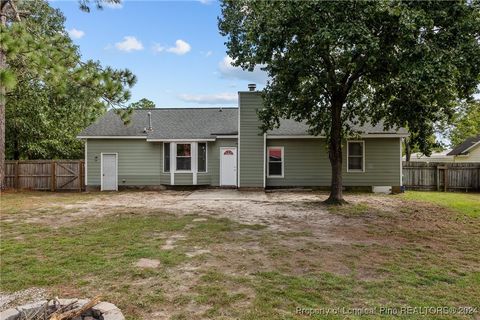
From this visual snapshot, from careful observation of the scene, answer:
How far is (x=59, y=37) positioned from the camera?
513 centimetres

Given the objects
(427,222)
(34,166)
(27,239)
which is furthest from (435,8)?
(34,166)

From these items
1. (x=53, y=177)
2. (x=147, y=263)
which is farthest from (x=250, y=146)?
(x=147, y=263)

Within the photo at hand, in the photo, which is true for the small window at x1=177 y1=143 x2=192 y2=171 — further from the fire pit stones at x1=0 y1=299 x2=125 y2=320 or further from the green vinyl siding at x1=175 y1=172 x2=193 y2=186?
the fire pit stones at x1=0 y1=299 x2=125 y2=320

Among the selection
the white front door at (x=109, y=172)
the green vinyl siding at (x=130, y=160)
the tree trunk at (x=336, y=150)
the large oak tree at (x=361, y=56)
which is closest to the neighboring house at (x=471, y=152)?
the large oak tree at (x=361, y=56)

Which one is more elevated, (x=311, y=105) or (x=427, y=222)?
(x=311, y=105)

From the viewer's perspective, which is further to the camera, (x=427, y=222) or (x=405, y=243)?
(x=427, y=222)

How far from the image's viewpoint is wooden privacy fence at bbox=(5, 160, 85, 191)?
17312mm

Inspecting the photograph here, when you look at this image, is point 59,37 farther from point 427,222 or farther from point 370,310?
point 427,222

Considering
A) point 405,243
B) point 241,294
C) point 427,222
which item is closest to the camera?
point 241,294

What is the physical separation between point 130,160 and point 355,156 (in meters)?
11.1

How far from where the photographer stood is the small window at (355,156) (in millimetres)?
16391

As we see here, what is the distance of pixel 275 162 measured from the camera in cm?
1669

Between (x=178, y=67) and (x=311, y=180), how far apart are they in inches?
334

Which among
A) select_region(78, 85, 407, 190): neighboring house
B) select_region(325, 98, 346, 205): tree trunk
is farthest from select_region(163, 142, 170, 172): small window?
select_region(325, 98, 346, 205): tree trunk
